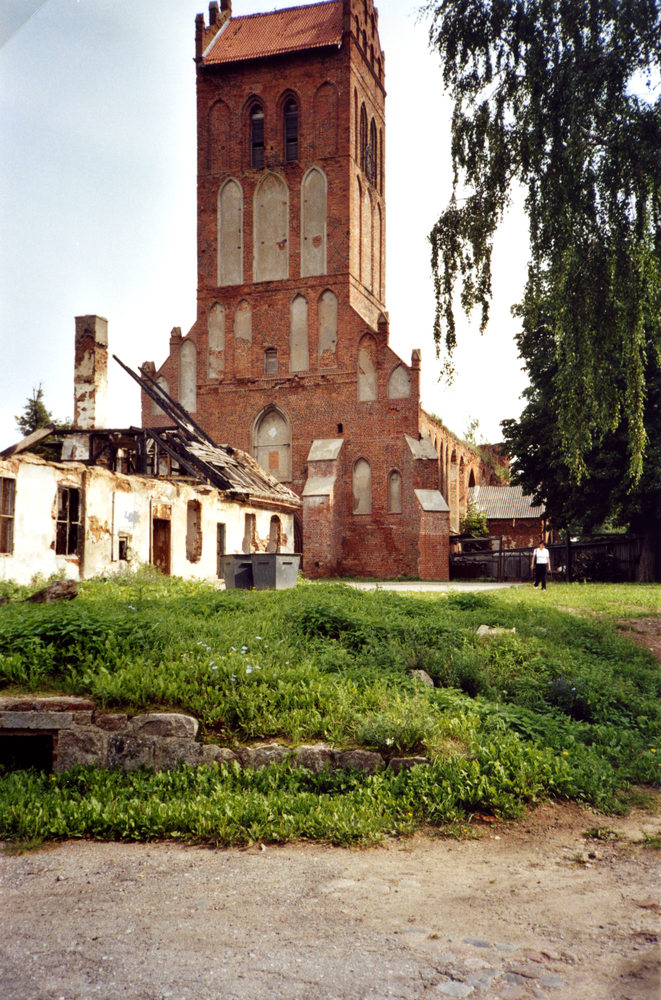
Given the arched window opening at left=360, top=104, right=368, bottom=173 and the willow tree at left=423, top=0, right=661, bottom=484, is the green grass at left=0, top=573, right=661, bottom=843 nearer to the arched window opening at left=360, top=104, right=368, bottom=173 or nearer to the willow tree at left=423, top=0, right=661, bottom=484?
the willow tree at left=423, top=0, right=661, bottom=484

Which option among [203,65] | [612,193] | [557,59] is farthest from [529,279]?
[203,65]

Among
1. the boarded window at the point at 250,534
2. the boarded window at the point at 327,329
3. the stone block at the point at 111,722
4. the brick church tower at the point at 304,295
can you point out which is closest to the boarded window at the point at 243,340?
the brick church tower at the point at 304,295

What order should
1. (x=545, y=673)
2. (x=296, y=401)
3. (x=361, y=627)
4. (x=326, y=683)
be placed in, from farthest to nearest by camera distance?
(x=296, y=401), (x=361, y=627), (x=545, y=673), (x=326, y=683)

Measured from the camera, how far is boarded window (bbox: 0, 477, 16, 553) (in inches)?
575

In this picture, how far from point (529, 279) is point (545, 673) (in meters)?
5.16

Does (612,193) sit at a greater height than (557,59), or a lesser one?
lesser

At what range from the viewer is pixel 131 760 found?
6207 millimetres

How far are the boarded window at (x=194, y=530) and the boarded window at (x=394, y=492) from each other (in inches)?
469

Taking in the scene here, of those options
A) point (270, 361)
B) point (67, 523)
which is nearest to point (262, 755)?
point (67, 523)

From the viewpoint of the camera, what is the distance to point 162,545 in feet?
64.5

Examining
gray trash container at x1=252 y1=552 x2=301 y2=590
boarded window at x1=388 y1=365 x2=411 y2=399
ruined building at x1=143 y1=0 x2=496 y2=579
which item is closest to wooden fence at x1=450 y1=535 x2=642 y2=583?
ruined building at x1=143 y1=0 x2=496 y2=579

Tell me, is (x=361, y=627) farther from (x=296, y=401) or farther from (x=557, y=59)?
(x=296, y=401)

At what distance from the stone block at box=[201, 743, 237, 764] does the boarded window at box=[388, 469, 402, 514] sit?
25.6 metres

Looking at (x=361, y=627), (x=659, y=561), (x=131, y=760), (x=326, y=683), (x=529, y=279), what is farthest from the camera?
(x=659, y=561)
